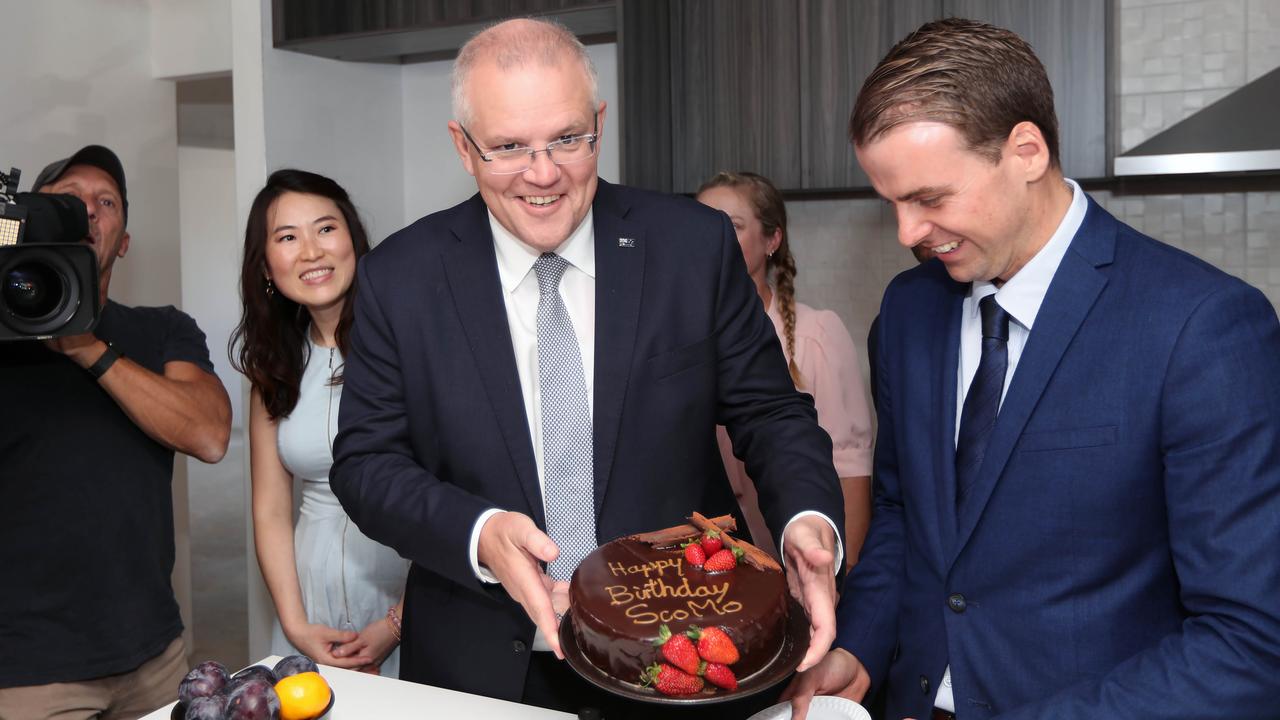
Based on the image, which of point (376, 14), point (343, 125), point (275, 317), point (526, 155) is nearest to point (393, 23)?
point (376, 14)

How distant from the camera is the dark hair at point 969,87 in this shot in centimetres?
124

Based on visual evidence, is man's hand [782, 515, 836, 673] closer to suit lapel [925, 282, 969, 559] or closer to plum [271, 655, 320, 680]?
suit lapel [925, 282, 969, 559]

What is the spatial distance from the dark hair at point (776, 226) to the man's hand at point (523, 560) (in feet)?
4.91

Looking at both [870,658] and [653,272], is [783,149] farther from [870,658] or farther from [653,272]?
[870,658]

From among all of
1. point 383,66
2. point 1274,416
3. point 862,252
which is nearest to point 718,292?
point 1274,416

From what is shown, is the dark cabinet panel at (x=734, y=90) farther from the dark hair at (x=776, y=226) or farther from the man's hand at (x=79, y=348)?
the man's hand at (x=79, y=348)

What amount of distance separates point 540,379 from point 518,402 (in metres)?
0.05

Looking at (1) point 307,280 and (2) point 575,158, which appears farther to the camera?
(1) point 307,280

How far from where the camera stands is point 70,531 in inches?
86.4

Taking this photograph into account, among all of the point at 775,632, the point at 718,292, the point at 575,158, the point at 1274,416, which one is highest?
the point at 575,158

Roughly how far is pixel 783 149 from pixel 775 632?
2.16 m

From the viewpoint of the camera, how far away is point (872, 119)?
51.2 inches

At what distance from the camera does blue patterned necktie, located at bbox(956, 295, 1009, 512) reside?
52.6 inches

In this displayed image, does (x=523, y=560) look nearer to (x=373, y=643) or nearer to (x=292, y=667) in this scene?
(x=292, y=667)
